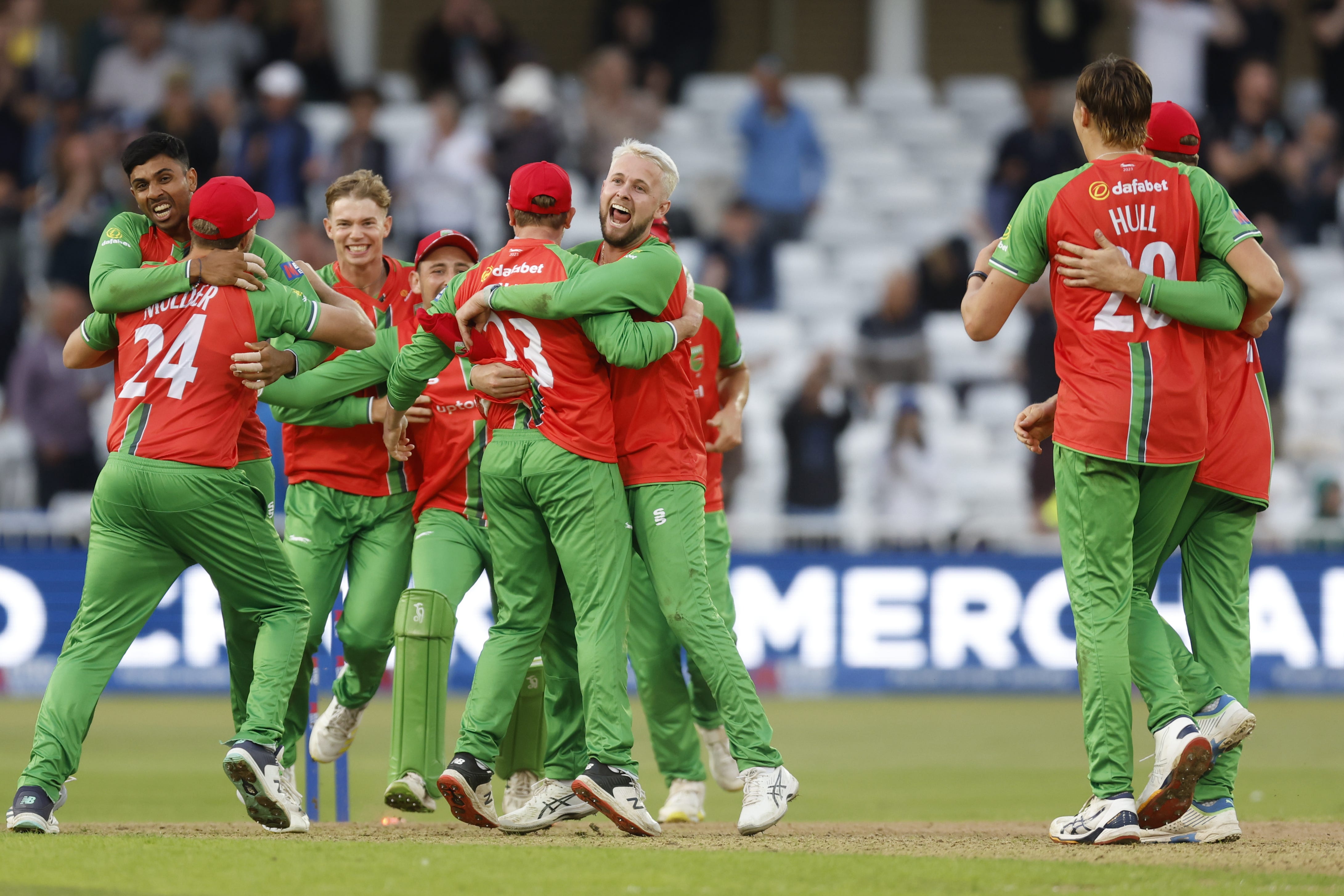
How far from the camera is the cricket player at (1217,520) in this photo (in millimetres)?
6285

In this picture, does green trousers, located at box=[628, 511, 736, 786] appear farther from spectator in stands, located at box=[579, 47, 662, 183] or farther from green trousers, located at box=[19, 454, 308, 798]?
spectator in stands, located at box=[579, 47, 662, 183]

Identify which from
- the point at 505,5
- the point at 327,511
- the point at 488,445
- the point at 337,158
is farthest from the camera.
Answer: the point at 505,5

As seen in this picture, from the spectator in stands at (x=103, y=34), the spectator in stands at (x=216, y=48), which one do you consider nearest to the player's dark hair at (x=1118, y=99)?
the spectator in stands at (x=216, y=48)

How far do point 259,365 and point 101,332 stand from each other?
687 millimetres

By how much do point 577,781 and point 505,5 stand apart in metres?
17.8

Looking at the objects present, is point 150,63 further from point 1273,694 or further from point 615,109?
point 1273,694

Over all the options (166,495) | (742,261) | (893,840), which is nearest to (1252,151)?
(742,261)

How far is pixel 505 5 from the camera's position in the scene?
2269 centimetres

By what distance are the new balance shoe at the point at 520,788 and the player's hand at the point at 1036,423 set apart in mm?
2702

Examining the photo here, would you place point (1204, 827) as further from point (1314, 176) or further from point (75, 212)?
point (1314, 176)

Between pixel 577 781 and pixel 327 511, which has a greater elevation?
pixel 327 511

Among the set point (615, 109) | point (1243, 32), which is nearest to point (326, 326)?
point (615, 109)

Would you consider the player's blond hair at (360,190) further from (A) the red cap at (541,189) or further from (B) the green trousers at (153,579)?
(B) the green trousers at (153,579)

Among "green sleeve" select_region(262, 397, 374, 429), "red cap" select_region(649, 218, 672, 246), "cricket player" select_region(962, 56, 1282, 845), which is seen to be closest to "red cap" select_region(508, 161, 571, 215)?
"red cap" select_region(649, 218, 672, 246)
